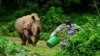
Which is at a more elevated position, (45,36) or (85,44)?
(45,36)

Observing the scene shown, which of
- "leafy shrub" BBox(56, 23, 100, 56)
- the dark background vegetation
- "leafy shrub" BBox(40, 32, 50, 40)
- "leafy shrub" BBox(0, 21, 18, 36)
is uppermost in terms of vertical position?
the dark background vegetation

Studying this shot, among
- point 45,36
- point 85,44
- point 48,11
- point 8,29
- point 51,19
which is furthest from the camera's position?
point 48,11

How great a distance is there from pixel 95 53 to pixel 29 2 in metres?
16.9

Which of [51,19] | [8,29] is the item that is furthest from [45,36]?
[51,19]

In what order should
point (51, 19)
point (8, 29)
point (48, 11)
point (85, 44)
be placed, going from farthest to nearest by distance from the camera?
point (48, 11), point (51, 19), point (8, 29), point (85, 44)

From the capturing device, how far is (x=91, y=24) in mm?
12680

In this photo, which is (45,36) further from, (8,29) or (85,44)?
(85,44)

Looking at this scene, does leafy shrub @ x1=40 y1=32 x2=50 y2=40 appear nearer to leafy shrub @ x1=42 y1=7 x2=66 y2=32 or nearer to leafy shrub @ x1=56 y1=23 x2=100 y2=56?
leafy shrub @ x1=42 y1=7 x2=66 y2=32

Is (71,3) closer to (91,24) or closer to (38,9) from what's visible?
(38,9)

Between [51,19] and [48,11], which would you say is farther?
[48,11]

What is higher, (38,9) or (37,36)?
(38,9)

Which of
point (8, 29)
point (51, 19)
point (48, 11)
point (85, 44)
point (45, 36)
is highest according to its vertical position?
point (48, 11)

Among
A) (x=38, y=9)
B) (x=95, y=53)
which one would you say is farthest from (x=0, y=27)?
(x=95, y=53)

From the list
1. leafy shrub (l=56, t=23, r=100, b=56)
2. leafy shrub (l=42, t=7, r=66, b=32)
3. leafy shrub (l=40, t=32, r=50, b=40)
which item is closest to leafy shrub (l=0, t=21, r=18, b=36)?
leafy shrub (l=40, t=32, r=50, b=40)
